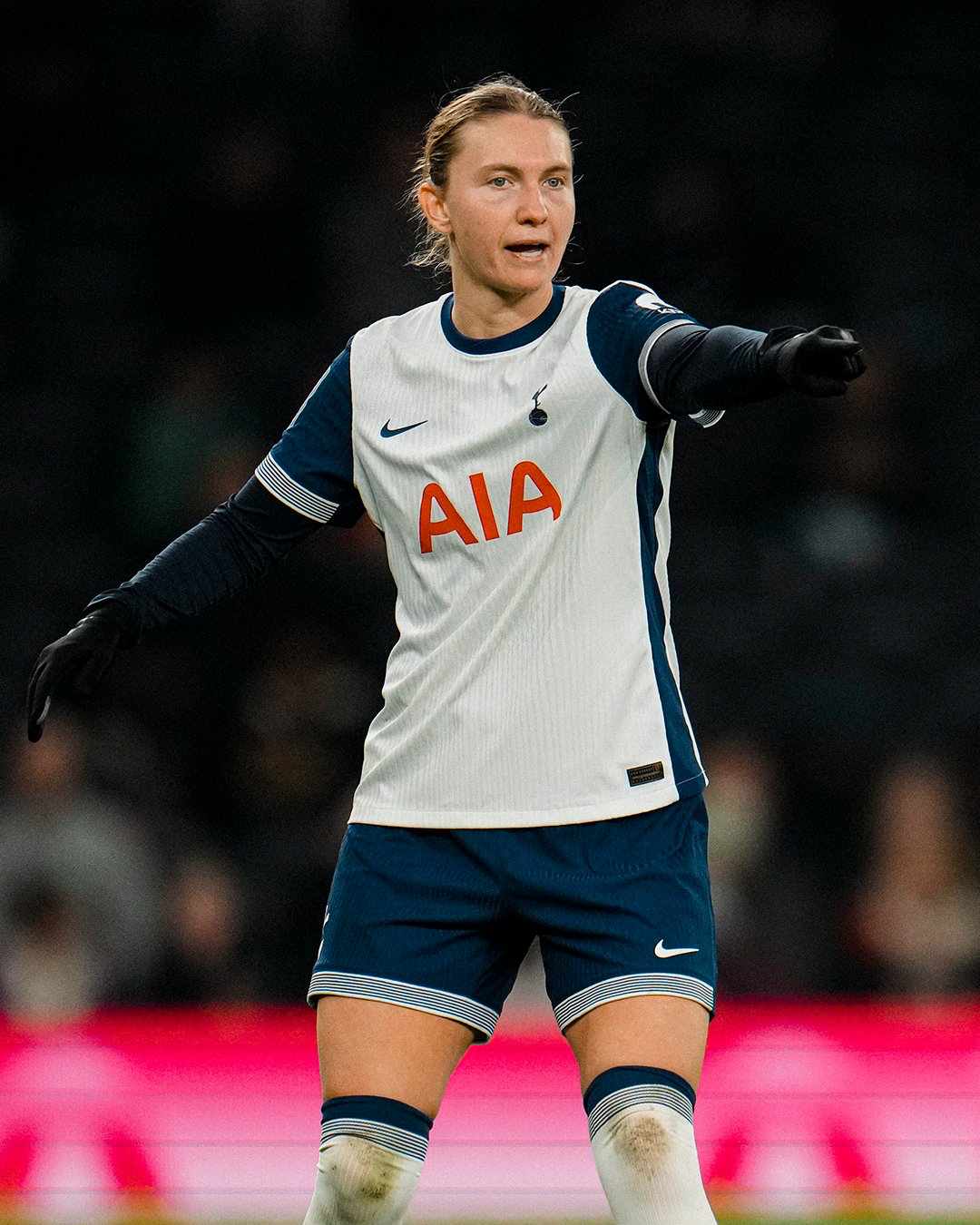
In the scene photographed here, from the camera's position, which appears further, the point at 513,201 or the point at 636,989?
the point at 513,201

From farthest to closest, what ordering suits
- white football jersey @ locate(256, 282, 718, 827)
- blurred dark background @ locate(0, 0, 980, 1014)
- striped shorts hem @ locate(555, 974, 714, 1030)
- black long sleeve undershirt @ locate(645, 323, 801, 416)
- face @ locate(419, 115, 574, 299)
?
blurred dark background @ locate(0, 0, 980, 1014) < face @ locate(419, 115, 574, 299) < white football jersey @ locate(256, 282, 718, 827) < striped shorts hem @ locate(555, 974, 714, 1030) < black long sleeve undershirt @ locate(645, 323, 801, 416)

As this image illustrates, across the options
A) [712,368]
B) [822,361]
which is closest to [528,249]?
[712,368]

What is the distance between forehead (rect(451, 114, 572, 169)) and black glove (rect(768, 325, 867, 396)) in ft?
2.33

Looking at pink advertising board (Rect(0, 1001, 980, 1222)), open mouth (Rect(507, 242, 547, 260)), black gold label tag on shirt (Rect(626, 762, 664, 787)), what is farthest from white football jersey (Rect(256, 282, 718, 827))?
pink advertising board (Rect(0, 1001, 980, 1222))

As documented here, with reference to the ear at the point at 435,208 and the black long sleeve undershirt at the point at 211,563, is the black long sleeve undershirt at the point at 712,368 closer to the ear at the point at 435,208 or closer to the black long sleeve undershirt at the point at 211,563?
the black long sleeve undershirt at the point at 211,563

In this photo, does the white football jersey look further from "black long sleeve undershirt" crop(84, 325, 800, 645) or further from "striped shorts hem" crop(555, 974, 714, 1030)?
"striped shorts hem" crop(555, 974, 714, 1030)

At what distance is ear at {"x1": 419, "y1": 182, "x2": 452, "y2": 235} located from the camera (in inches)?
127

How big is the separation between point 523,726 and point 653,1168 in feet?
2.17

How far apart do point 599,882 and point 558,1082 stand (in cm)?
236

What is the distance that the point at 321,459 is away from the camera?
3.30 metres

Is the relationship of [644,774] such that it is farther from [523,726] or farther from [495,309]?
[495,309]

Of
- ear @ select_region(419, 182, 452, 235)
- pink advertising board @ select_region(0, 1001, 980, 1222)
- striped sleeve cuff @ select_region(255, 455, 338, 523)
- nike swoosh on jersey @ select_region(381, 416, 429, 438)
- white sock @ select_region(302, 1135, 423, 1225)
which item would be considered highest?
ear @ select_region(419, 182, 452, 235)

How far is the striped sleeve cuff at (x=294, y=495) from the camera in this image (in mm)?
3324

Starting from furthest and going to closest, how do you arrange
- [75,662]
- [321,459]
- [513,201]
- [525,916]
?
[321,459], [75,662], [513,201], [525,916]
